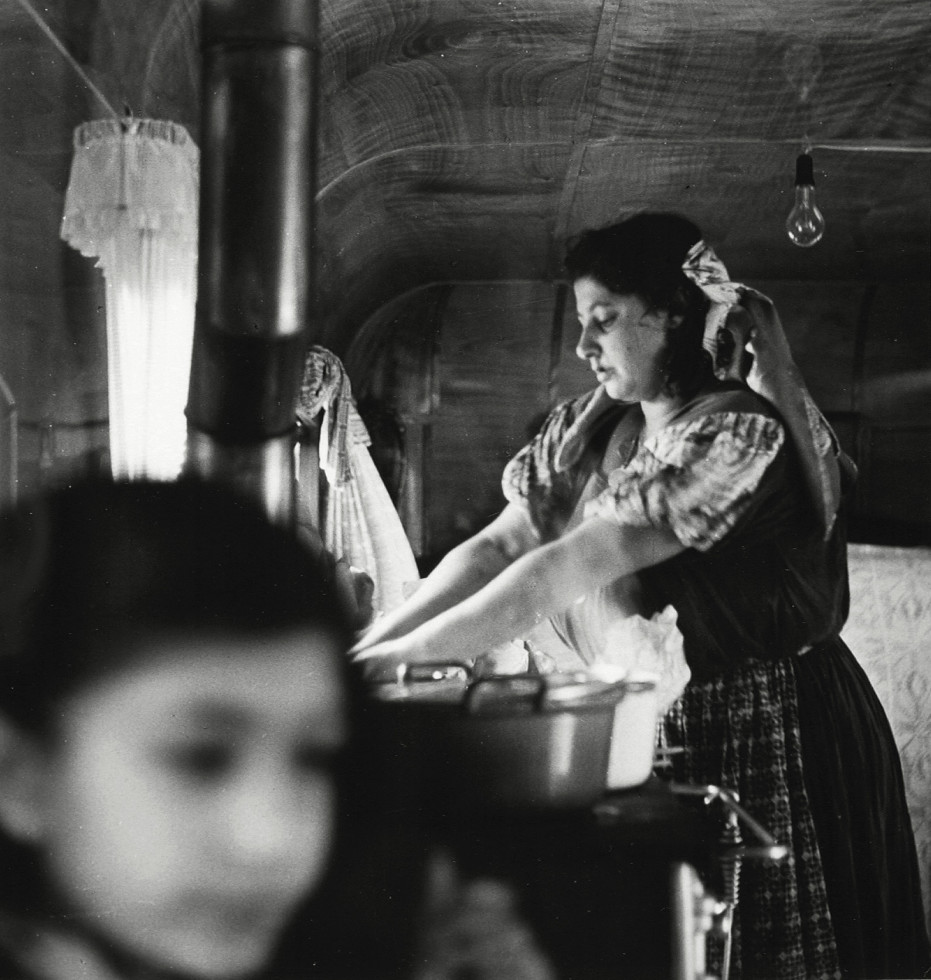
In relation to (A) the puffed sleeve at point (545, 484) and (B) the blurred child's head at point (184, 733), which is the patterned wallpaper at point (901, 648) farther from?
(B) the blurred child's head at point (184, 733)

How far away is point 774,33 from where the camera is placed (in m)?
1.92

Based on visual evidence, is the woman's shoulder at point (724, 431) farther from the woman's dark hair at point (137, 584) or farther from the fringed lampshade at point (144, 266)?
the fringed lampshade at point (144, 266)

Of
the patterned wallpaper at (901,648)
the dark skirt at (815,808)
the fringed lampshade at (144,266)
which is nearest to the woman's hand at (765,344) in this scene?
the patterned wallpaper at (901,648)

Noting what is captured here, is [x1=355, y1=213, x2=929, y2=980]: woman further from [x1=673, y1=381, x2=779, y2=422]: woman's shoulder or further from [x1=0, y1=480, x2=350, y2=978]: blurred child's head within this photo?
[x1=0, y1=480, x2=350, y2=978]: blurred child's head

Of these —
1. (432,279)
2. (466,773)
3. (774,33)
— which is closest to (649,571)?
(466,773)

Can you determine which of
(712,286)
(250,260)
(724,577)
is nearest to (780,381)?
(712,286)

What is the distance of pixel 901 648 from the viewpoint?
1.91 m

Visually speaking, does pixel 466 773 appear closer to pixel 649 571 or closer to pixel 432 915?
pixel 432 915

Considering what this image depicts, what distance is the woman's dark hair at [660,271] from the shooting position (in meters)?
1.93

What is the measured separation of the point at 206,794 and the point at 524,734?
0.51 meters

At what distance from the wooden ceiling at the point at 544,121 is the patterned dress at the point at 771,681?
299 millimetres

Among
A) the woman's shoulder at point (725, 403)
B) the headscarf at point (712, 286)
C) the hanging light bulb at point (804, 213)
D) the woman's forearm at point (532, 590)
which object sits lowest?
the woman's forearm at point (532, 590)

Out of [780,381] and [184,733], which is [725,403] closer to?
[780,381]

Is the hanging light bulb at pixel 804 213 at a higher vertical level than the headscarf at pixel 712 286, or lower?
higher
